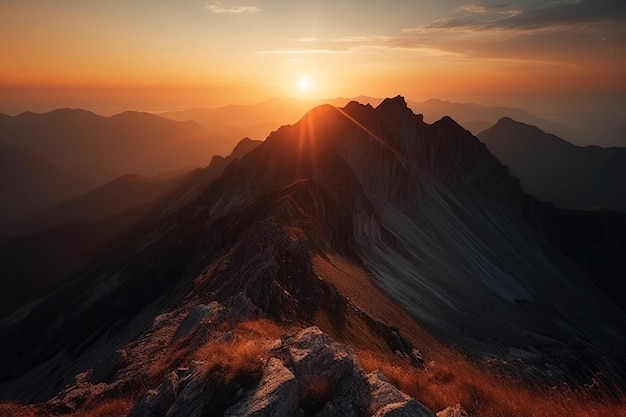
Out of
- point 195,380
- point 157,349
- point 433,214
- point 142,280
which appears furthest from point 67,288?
point 195,380

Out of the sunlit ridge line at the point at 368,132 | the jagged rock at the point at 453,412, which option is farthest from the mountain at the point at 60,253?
the jagged rock at the point at 453,412

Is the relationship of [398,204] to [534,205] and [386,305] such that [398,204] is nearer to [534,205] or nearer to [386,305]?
[386,305]

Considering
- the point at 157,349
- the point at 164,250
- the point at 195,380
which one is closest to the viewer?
the point at 195,380

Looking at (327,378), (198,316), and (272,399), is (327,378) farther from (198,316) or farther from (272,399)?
Answer: (198,316)

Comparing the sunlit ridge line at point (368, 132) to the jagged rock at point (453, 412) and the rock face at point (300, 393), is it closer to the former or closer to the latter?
the rock face at point (300, 393)

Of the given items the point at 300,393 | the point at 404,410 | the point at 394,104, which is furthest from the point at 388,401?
the point at 394,104

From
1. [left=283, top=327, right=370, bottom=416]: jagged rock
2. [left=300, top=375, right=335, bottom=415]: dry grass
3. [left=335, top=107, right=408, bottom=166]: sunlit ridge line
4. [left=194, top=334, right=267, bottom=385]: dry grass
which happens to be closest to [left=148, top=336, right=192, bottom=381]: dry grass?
[left=194, top=334, right=267, bottom=385]: dry grass
